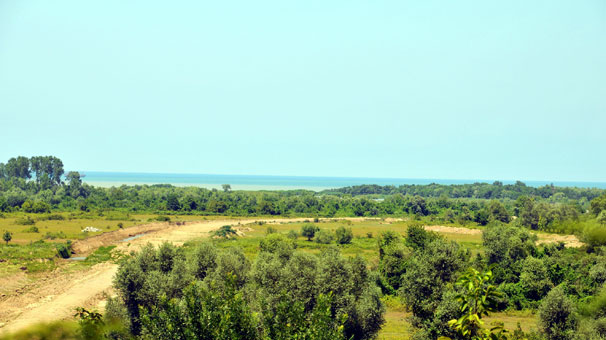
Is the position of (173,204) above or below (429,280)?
below

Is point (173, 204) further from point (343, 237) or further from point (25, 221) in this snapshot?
point (343, 237)

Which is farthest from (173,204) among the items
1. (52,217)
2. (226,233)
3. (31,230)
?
(226,233)

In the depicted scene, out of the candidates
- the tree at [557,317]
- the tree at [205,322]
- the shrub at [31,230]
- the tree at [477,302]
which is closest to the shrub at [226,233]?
the shrub at [31,230]

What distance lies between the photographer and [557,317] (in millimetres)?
35562

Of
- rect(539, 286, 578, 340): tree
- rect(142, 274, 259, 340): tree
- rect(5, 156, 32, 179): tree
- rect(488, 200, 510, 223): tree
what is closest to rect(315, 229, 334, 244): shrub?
rect(539, 286, 578, 340): tree

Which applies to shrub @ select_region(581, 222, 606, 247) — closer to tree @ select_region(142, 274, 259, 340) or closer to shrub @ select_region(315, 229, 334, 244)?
tree @ select_region(142, 274, 259, 340)

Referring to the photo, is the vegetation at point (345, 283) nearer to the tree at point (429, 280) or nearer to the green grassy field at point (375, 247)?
the tree at point (429, 280)

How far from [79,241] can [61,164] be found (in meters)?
127

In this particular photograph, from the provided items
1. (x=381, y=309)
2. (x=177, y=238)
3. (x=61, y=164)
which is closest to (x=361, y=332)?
(x=381, y=309)

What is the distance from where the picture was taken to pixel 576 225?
14500 millimetres

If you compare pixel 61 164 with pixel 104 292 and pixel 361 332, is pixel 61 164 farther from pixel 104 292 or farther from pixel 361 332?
pixel 361 332

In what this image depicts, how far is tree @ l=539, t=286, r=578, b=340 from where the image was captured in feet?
114

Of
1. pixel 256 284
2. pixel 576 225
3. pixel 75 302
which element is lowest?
pixel 75 302

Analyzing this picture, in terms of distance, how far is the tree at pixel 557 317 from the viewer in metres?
34.8
